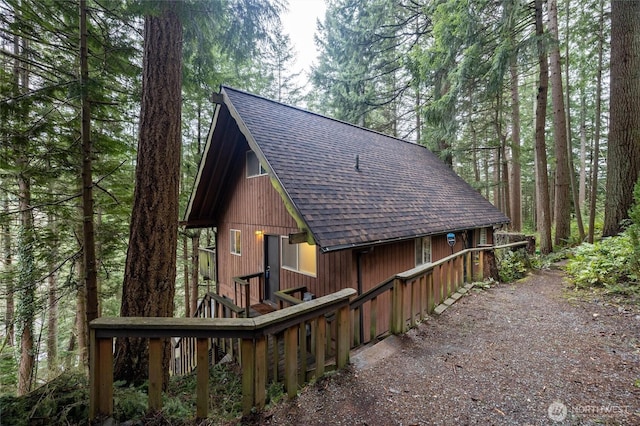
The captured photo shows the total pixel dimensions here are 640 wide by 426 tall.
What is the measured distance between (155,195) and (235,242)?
6283 millimetres

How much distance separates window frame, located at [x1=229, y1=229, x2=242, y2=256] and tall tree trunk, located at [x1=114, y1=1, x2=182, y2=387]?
5.70 m

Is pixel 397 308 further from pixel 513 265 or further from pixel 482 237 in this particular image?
pixel 482 237

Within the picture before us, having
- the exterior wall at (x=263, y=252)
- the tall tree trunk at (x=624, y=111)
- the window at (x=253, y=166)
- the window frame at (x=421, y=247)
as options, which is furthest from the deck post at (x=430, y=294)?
the tall tree trunk at (x=624, y=111)

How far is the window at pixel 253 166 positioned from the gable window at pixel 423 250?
475cm

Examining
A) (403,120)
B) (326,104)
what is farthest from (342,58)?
(403,120)

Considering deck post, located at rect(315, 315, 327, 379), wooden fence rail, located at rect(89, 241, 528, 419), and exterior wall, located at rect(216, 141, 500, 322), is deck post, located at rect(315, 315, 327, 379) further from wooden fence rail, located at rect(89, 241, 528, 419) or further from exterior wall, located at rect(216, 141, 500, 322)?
exterior wall, located at rect(216, 141, 500, 322)

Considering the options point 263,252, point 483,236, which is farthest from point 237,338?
point 483,236

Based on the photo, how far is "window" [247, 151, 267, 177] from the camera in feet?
26.2

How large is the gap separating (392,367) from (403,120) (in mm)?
17592

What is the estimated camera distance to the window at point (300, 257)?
21.5 feet

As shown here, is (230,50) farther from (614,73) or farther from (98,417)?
(614,73)

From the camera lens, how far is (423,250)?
25.5ft

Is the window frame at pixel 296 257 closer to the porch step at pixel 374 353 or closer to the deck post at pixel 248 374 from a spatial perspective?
the porch step at pixel 374 353

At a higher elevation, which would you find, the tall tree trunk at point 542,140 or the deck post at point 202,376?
the tall tree trunk at point 542,140
